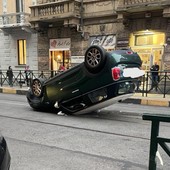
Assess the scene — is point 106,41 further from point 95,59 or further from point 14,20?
point 95,59

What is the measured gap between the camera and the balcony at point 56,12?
668 inches

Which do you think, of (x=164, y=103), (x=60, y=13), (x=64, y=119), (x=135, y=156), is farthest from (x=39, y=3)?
(x=135, y=156)

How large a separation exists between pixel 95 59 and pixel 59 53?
41.9 ft

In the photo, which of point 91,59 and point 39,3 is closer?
point 91,59

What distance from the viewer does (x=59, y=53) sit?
63.0 feet

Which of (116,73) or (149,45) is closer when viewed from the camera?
(116,73)

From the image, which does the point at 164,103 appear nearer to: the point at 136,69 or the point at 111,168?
the point at 136,69

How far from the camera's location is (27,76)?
17.4 metres

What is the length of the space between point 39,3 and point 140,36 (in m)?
8.42

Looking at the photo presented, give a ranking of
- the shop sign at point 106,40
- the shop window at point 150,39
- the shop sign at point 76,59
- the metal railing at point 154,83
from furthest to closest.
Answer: the shop sign at point 76,59 → the shop sign at point 106,40 → the shop window at point 150,39 → the metal railing at point 154,83

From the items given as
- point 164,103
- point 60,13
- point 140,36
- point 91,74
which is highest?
point 60,13

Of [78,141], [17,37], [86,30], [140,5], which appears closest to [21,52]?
[17,37]

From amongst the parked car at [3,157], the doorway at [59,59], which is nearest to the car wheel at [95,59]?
the parked car at [3,157]

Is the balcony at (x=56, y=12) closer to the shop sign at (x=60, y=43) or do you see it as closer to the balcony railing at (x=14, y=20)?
the shop sign at (x=60, y=43)
